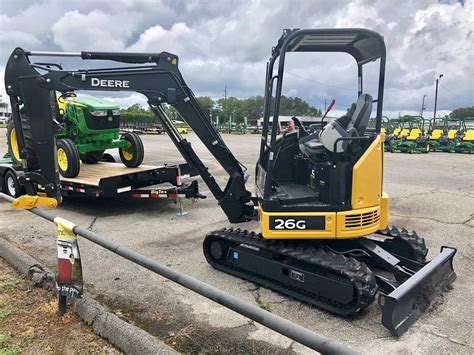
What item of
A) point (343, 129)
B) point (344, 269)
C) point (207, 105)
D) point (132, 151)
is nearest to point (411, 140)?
point (132, 151)

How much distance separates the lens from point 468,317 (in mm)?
3963

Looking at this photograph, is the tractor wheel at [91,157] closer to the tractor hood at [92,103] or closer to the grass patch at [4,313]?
the tractor hood at [92,103]

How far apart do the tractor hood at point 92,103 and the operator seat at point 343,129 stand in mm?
6441

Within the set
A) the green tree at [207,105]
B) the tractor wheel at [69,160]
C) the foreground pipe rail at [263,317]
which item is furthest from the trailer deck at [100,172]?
the foreground pipe rail at [263,317]

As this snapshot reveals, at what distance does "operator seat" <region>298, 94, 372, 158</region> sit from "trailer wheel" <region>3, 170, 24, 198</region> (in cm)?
696

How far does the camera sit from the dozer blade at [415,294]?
11.7 ft

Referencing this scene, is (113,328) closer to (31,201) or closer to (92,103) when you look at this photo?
(31,201)

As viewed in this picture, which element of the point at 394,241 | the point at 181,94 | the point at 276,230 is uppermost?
the point at 181,94

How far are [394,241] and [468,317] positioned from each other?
1265 mm

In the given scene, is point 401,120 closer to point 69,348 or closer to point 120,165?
point 120,165

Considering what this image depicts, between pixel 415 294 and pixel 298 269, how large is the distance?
1.14 meters

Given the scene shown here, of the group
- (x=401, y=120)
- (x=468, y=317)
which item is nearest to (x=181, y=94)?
(x=468, y=317)

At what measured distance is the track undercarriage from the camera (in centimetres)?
385

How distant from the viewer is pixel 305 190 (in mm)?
4918
